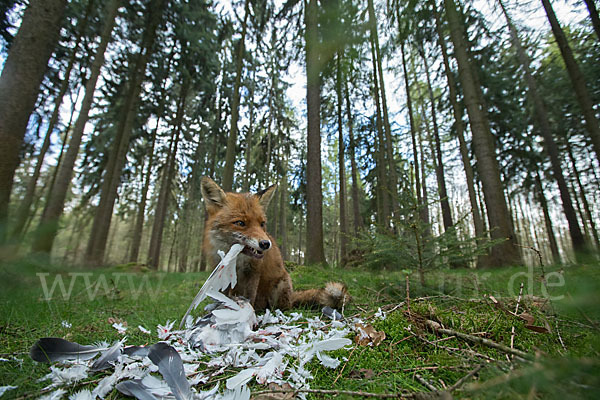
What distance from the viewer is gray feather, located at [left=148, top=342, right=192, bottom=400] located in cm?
140

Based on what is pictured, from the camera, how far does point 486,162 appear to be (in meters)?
7.31

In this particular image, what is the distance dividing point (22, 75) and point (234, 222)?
2.79 m

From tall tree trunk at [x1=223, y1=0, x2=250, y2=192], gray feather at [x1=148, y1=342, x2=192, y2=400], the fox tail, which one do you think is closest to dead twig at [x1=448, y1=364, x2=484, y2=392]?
gray feather at [x1=148, y1=342, x2=192, y2=400]

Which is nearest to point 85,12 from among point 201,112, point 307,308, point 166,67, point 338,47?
point 166,67

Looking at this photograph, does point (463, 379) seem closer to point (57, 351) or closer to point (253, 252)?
point (253, 252)

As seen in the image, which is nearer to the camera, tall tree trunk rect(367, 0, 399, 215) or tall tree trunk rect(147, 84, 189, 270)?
tall tree trunk rect(367, 0, 399, 215)

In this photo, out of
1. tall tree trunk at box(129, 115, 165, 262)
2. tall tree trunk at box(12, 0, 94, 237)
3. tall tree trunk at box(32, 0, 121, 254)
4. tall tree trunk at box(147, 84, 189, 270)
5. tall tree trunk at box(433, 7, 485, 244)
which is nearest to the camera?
tall tree trunk at box(32, 0, 121, 254)

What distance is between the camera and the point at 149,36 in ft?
38.5

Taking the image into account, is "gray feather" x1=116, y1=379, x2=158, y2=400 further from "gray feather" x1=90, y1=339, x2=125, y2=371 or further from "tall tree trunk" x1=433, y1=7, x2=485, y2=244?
"tall tree trunk" x1=433, y1=7, x2=485, y2=244

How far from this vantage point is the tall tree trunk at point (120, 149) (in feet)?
36.6

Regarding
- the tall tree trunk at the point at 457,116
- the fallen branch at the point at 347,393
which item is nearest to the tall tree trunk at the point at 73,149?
the fallen branch at the point at 347,393

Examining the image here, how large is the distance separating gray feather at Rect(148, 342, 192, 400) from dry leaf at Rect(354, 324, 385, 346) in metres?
1.26

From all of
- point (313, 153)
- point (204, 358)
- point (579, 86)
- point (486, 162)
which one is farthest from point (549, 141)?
point (204, 358)

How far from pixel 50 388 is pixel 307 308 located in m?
2.55
